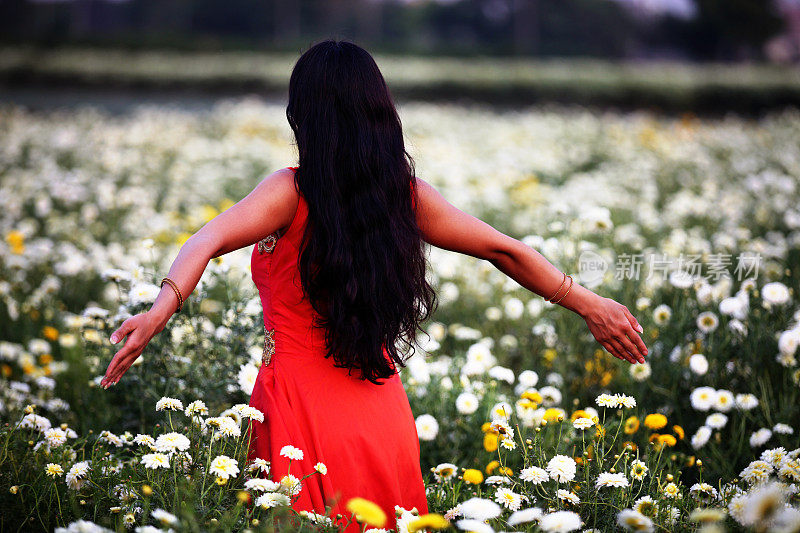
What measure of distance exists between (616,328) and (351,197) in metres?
0.84

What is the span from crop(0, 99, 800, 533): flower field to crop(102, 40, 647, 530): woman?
0.14m

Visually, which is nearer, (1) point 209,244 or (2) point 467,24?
(1) point 209,244

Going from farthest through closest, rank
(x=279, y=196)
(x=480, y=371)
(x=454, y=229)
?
(x=480, y=371) < (x=454, y=229) < (x=279, y=196)

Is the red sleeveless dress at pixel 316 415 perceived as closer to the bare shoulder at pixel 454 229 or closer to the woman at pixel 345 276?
the woman at pixel 345 276

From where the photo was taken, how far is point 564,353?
3.45 m

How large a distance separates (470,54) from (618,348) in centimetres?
2397

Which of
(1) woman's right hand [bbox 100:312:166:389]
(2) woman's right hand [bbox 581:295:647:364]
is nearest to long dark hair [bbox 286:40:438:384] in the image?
(1) woman's right hand [bbox 100:312:166:389]

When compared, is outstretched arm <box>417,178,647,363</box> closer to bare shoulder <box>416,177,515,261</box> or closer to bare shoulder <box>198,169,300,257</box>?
bare shoulder <box>416,177,515,261</box>

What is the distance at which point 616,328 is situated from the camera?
200 centimetres

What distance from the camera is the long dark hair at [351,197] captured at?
69.3 inches

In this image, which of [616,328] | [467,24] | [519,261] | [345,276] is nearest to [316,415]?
[345,276]

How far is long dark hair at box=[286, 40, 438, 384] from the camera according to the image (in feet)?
5.78

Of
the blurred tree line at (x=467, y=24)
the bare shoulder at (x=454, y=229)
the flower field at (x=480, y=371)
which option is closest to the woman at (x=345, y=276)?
the bare shoulder at (x=454, y=229)

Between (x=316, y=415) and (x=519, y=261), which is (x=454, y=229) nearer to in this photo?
(x=519, y=261)
